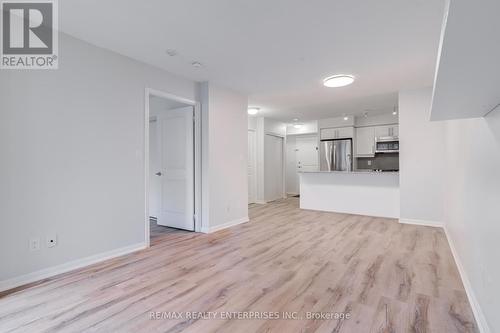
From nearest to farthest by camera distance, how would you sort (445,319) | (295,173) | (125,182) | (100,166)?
Answer: (445,319)
(100,166)
(125,182)
(295,173)

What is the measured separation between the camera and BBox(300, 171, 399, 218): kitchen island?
503 cm

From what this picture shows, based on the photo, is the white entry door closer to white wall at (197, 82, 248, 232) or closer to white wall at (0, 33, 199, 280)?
white wall at (197, 82, 248, 232)

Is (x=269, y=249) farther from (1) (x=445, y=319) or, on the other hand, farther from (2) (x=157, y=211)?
(2) (x=157, y=211)

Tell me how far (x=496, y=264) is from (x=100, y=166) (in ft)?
11.5

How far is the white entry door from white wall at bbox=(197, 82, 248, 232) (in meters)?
0.27

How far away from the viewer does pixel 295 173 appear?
9414 mm

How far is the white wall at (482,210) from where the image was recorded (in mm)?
1439

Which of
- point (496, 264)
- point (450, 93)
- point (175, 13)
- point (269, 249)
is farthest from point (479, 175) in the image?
point (175, 13)

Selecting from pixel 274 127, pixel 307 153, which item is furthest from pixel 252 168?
pixel 307 153

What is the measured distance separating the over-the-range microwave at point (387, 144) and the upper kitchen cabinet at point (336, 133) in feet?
2.45

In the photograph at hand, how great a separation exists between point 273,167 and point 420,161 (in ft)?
13.2

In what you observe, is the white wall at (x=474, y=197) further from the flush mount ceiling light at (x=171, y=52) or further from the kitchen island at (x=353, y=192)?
the flush mount ceiling light at (x=171, y=52)

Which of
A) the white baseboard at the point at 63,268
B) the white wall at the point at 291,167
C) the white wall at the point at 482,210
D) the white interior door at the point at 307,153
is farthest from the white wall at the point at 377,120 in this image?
the white baseboard at the point at 63,268

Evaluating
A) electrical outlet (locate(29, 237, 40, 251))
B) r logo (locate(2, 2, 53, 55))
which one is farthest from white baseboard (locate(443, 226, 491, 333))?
r logo (locate(2, 2, 53, 55))
